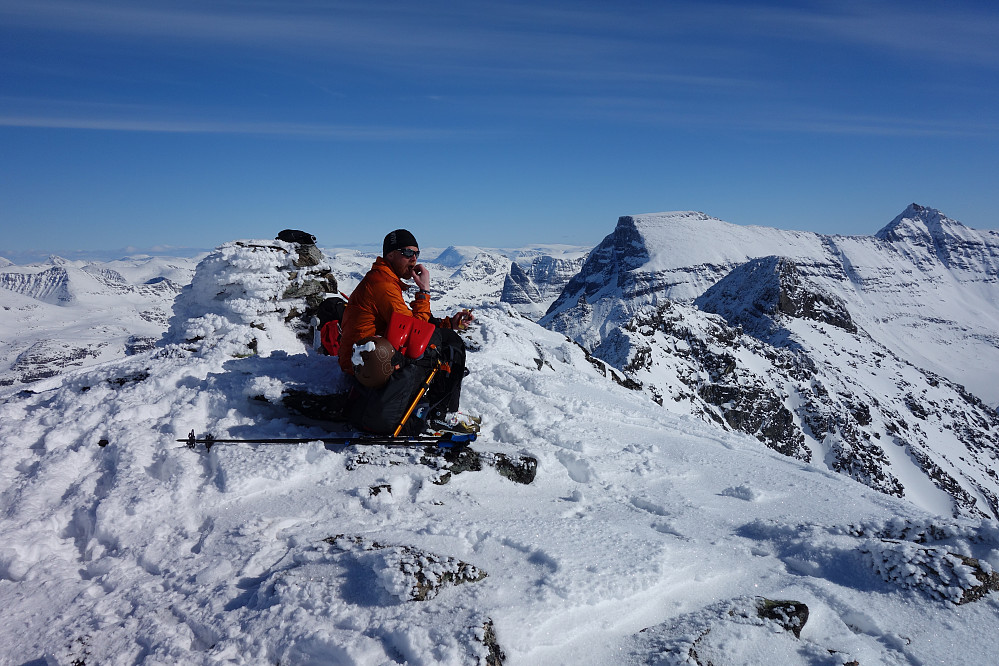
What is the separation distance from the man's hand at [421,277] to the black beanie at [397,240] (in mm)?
352

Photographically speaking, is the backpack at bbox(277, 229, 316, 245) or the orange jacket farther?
the backpack at bbox(277, 229, 316, 245)

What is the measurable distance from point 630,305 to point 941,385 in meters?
82.6

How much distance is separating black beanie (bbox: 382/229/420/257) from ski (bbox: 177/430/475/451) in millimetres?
2689

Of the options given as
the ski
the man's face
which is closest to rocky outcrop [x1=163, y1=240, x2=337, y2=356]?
the ski

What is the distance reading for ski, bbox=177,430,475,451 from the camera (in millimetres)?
6734

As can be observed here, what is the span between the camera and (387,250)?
7488 mm

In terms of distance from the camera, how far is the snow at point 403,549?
4.11 metres

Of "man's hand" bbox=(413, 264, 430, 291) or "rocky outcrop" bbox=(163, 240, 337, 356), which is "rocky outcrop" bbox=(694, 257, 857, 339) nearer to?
"rocky outcrop" bbox=(163, 240, 337, 356)

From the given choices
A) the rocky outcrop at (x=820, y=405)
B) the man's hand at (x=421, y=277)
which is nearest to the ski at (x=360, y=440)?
the man's hand at (x=421, y=277)

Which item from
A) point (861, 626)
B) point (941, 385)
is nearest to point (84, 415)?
point (861, 626)

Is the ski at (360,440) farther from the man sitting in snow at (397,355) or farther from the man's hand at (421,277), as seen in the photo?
the man's hand at (421,277)

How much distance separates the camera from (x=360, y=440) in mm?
6965

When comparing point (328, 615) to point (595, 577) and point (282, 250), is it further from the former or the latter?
point (282, 250)

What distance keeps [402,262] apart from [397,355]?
1411 mm
